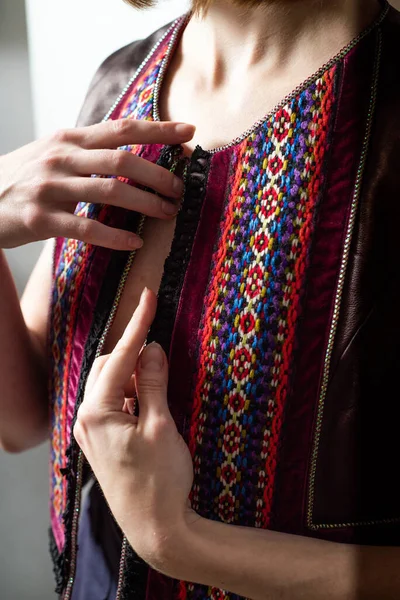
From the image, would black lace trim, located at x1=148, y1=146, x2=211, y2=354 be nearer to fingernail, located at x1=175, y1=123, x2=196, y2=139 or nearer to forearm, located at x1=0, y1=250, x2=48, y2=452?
fingernail, located at x1=175, y1=123, x2=196, y2=139

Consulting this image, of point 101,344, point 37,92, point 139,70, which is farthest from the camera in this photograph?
point 37,92

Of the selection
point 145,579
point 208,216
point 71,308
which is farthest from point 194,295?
point 145,579

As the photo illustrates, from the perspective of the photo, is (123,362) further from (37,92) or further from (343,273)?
(37,92)

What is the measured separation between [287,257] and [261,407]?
14 centimetres

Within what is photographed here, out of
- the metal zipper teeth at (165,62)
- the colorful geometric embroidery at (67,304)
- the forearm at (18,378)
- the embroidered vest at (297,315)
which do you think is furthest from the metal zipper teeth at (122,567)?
the metal zipper teeth at (165,62)

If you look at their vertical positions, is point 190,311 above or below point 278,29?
below

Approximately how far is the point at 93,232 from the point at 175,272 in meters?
0.10

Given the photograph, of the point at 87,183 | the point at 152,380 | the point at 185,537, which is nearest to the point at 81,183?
the point at 87,183

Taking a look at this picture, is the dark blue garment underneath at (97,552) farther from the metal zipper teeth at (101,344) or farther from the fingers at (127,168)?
the fingers at (127,168)

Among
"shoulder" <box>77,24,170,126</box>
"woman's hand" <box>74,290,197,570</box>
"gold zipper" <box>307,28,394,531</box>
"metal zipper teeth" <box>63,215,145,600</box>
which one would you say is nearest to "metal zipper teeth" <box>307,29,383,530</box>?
"gold zipper" <box>307,28,394,531</box>

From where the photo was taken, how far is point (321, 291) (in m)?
0.53

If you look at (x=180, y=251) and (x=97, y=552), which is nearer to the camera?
(x=180, y=251)

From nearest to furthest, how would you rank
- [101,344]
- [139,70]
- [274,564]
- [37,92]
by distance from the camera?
[274,564], [101,344], [139,70], [37,92]

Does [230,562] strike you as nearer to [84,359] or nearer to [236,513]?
[236,513]
